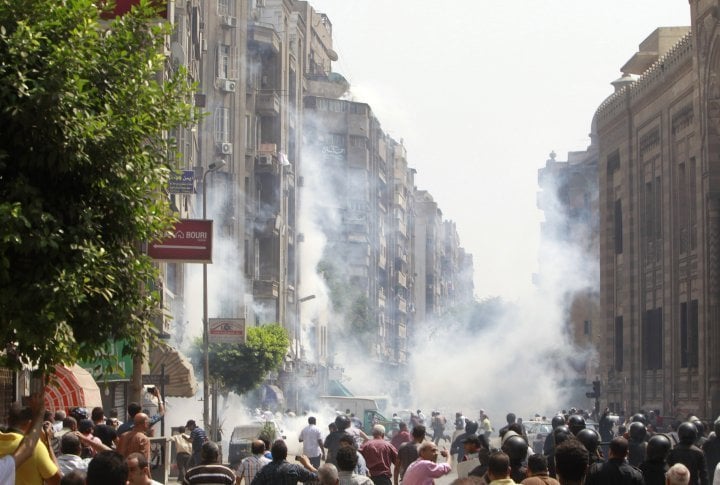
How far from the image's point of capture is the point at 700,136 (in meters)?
56.5

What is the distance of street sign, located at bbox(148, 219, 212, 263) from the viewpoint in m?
27.7

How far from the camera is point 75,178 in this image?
12.0 m

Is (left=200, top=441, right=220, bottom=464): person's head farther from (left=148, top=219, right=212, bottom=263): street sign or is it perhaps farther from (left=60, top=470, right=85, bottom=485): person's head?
(left=148, top=219, right=212, bottom=263): street sign

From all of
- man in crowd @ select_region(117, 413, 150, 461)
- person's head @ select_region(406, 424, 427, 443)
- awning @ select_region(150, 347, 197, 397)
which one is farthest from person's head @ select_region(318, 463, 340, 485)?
awning @ select_region(150, 347, 197, 397)

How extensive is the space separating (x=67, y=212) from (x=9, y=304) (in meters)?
0.88

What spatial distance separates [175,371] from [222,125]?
29.0m

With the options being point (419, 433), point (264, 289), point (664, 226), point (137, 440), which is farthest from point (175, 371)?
point (664, 226)

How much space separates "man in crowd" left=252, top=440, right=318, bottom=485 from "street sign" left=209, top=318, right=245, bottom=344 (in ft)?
101

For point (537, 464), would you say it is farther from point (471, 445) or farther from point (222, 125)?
point (222, 125)

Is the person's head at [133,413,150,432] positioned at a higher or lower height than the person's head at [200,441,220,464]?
higher

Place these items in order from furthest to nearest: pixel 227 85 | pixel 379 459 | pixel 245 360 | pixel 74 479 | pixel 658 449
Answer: pixel 227 85 → pixel 245 360 → pixel 379 459 → pixel 658 449 → pixel 74 479

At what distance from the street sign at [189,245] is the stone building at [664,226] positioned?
29593mm

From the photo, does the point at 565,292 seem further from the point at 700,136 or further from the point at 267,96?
the point at 700,136

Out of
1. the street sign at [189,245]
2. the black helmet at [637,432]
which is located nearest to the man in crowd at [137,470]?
the black helmet at [637,432]
